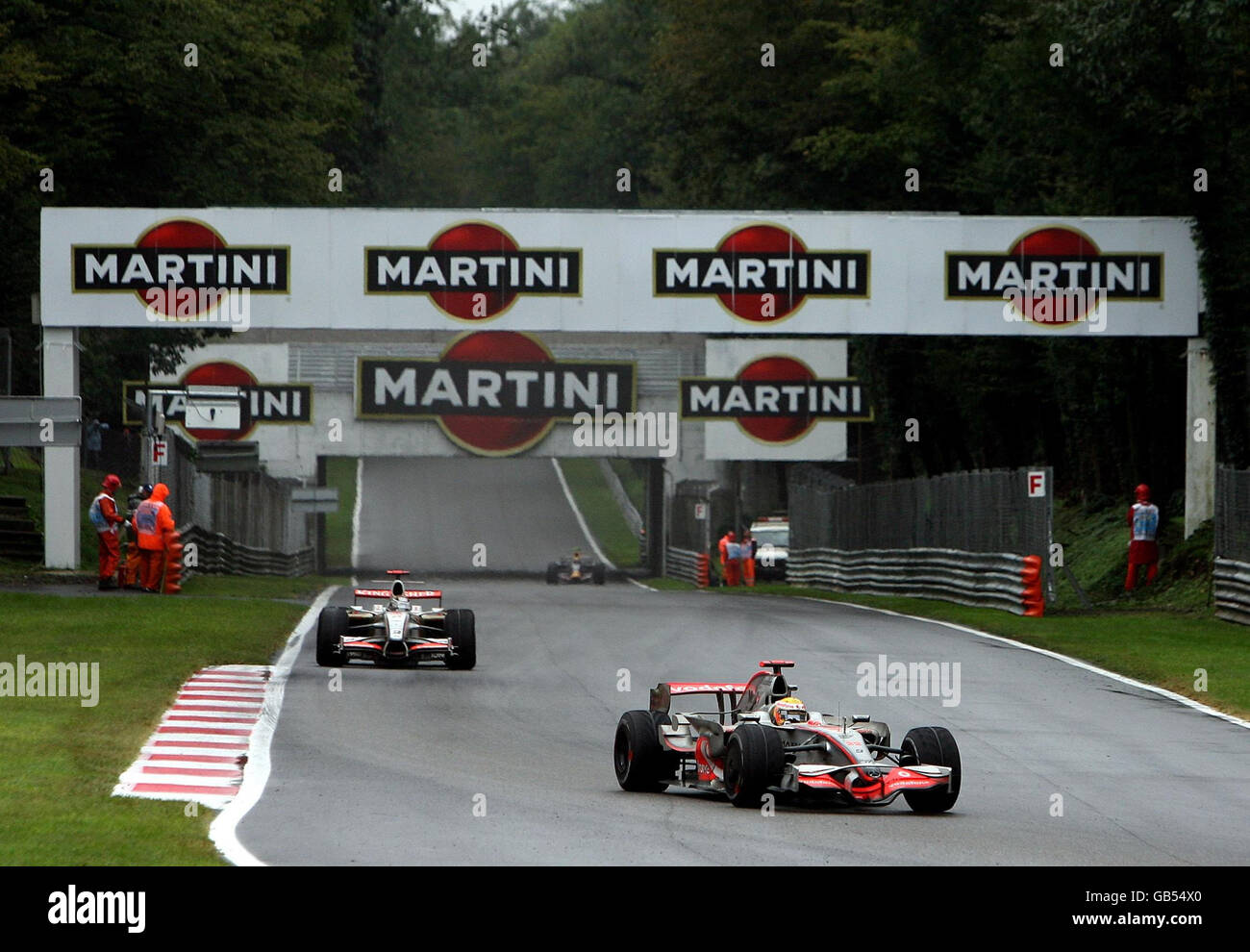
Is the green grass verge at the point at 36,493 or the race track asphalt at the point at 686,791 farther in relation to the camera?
the green grass verge at the point at 36,493

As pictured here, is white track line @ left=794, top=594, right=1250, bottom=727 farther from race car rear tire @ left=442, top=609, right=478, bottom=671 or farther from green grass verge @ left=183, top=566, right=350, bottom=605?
green grass verge @ left=183, top=566, right=350, bottom=605

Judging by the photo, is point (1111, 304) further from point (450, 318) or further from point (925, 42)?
point (925, 42)

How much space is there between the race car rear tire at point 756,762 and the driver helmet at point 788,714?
0.36 m

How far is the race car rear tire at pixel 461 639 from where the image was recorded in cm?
1966

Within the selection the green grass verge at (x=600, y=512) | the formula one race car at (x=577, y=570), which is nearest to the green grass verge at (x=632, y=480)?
the green grass verge at (x=600, y=512)

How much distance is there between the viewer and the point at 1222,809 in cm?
1191

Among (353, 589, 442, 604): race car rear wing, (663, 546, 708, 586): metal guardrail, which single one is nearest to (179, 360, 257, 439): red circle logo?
(663, 546, 708, 586): metal guardrail

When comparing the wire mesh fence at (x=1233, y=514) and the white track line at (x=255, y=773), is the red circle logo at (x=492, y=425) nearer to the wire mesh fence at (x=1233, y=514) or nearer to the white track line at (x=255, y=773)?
the wire mesh fence at (x=1233, y=514)

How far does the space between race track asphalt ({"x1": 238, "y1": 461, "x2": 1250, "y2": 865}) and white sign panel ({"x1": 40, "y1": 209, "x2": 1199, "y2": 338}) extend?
7174 mm
